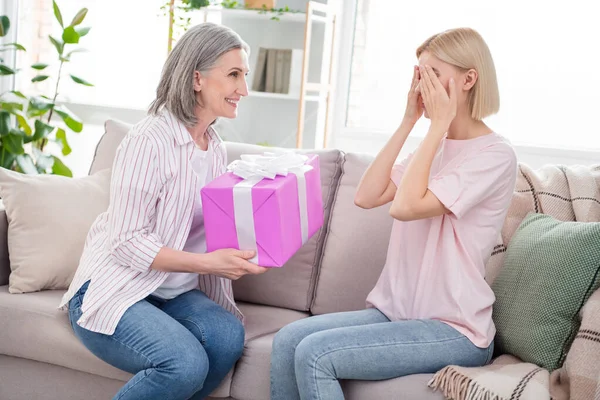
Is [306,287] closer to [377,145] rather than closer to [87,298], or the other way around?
[87,298]

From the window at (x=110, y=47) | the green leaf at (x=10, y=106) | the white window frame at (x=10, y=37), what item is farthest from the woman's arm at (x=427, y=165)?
the white window frame at (x=10, y=37)

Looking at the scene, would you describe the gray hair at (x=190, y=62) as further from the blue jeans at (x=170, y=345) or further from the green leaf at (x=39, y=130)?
the green leaf at (x=39, y=130)

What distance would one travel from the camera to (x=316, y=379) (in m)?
1.76

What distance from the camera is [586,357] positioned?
5.88 ft

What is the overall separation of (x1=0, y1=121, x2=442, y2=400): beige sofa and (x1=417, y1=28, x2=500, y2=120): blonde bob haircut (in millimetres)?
603

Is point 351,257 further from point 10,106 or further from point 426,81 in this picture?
point 10,106

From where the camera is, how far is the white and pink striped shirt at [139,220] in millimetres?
1929

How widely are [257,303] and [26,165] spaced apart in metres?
1.88

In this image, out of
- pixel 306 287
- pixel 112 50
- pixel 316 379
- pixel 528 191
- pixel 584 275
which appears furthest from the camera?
pixel 112 50

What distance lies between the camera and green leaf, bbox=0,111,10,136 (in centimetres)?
372

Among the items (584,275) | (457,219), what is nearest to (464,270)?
(457,219)

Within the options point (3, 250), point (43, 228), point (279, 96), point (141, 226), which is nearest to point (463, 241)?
point (141, 226)

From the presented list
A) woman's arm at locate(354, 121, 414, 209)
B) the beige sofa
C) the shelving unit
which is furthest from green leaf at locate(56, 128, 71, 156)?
woman's arm at locate(354, 121, 414, 209)

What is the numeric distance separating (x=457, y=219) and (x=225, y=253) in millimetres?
594
